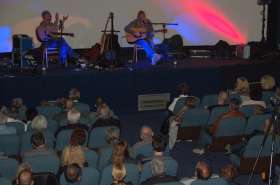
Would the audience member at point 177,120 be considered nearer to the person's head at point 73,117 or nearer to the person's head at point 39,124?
the person's head at point 73,117

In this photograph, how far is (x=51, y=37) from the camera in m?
14.7

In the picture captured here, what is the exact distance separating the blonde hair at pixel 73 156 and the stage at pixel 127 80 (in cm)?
510

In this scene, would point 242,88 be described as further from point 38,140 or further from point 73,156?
point 38,140

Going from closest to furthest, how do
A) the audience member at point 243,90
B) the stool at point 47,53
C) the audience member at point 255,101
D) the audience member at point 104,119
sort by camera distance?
the audience member at point 104,119 < the audience member at point 255,101 < the audience member at point 243,90 < the stool at point 47,53

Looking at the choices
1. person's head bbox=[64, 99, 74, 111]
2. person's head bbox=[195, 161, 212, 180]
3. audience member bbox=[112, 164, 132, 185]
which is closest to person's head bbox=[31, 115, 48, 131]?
person's head bbox=[64, 99, 74, 111]

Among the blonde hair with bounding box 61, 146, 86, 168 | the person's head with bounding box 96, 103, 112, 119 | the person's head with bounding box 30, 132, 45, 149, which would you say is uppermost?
the person's head with bounding box 96, 103, 112, 119

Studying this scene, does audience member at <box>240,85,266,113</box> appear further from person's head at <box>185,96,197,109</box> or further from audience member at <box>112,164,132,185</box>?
audience member at <box>112,164,132,185</box>

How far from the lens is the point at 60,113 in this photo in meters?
10.7

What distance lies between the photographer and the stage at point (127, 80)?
1307cm

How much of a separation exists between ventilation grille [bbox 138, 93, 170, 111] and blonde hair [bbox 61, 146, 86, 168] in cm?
588

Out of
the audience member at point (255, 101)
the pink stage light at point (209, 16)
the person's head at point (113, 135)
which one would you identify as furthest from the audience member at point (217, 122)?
the pink stage light at point (209, 16)

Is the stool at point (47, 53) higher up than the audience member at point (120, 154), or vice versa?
the stool at point (47, 53)

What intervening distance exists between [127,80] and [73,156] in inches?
228

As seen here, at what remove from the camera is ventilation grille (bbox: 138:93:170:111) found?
1398 cm
